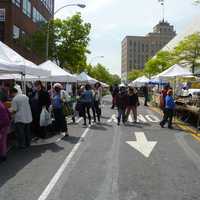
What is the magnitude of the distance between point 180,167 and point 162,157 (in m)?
1.32

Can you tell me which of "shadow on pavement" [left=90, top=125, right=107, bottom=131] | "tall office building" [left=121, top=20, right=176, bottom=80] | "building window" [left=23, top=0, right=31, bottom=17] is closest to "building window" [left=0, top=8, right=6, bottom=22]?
"building window" [left=23, top=0, right=31, bottom=17]

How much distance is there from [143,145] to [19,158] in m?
4.06

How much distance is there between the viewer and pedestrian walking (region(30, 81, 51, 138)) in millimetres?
14531

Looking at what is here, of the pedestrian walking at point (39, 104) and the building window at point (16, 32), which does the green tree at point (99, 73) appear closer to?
the building window at point (16, 32)

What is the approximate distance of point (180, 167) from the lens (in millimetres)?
10008

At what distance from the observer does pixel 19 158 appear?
10.9m

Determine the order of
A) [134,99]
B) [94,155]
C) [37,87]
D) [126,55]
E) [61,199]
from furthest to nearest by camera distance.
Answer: [126,55] < [134,99] < [37,87] < [94,155] < [61,199]

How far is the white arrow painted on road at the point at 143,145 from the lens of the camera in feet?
40.1

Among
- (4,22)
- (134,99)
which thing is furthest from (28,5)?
(134,99)

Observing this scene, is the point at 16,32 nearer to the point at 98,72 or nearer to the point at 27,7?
the point at 27,7

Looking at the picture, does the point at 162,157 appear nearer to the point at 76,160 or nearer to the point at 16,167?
the point at 76,160

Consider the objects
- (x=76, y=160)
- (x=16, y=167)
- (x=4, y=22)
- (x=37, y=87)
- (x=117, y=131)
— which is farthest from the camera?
(x=4, y=22)

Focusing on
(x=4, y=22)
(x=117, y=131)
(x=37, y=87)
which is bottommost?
(x=117, y=131)

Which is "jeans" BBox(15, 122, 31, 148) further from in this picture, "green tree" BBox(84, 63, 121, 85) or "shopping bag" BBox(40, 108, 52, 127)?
"green tree" BBox(84, 63, 121, 85)
